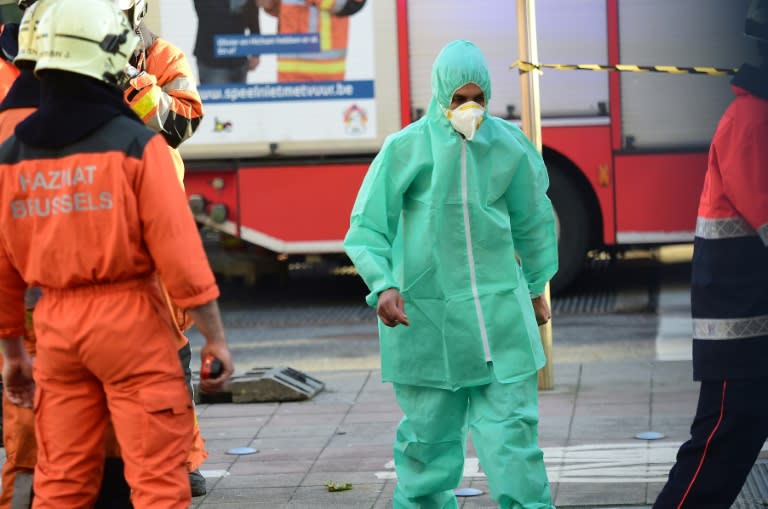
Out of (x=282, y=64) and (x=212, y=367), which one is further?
(x=282, y=64)

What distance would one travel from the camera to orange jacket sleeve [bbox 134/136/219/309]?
3.93 meters

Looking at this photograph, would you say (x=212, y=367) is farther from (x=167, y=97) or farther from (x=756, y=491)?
(x=756, y=491)

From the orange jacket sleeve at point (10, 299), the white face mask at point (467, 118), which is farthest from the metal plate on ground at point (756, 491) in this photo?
the orange jacket sleeve at point (10, 299)

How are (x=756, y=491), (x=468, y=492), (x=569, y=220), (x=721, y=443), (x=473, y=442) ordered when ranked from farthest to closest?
(x=569, y=220)
(x=468, y=492)
(x=756, y=491)
(x=473, y=442)
(x=721, y=443)

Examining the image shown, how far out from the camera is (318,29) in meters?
11.1

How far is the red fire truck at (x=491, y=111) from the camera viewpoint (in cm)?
1103

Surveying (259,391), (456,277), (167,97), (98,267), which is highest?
(167,97)

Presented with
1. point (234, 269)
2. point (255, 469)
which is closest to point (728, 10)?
point (234, 269)

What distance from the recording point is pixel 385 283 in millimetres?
4840

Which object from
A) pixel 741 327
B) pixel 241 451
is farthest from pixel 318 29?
pixel 741 327

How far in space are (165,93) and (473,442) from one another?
166 cm

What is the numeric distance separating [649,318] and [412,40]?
8.55ft

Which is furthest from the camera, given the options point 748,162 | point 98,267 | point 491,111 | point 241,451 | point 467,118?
point 491,111

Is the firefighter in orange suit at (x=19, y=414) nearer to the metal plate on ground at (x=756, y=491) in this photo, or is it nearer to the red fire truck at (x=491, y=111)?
the metal plate on ground at (x=756, y=491)
